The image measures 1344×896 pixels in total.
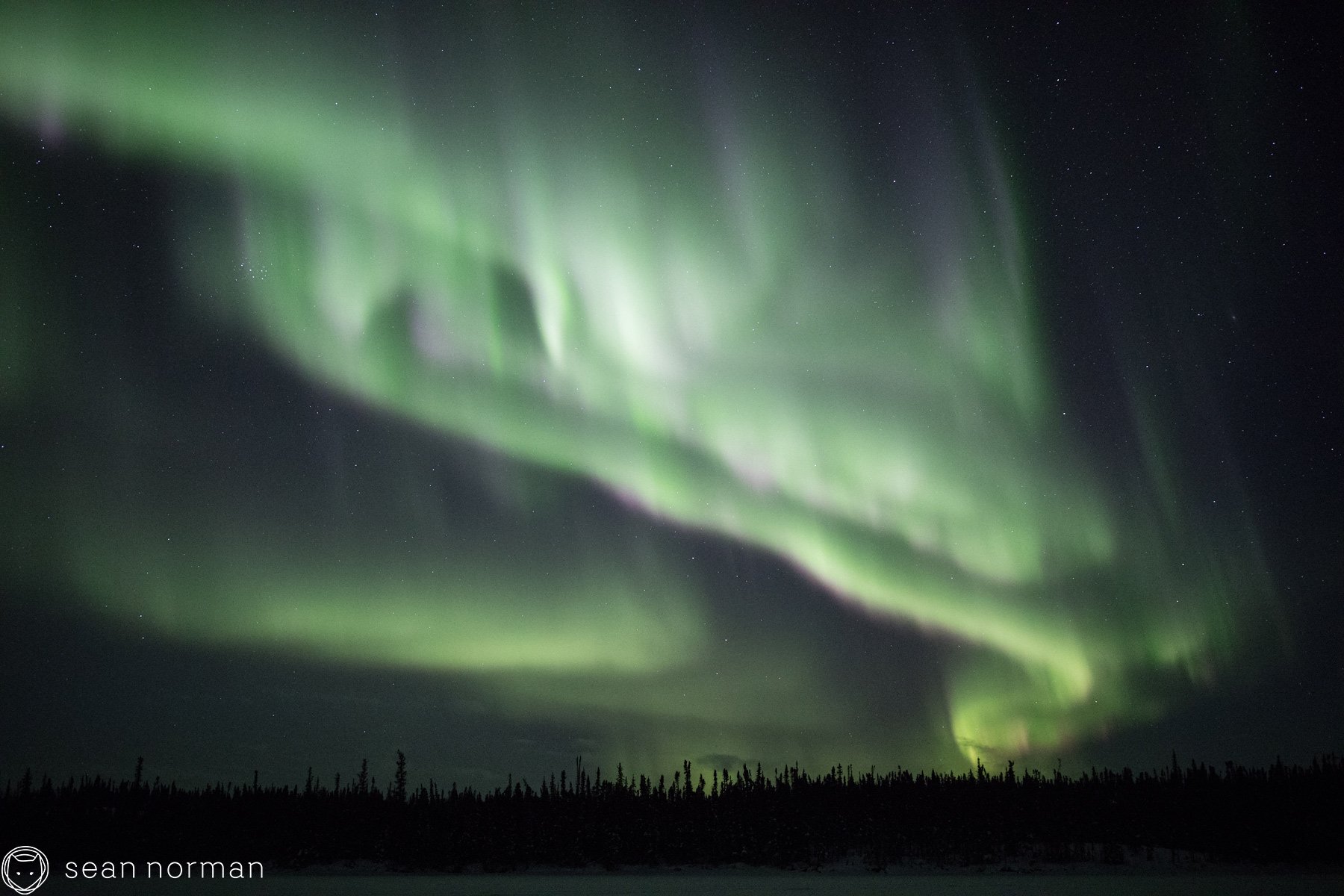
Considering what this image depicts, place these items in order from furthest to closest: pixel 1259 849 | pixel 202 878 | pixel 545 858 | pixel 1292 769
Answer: pixel 1292 769 → pixel 545 858 → pixel 1259 849 → pixel 202 878

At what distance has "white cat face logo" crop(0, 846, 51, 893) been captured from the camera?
107688 millimetres

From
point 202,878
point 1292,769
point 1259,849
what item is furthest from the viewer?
point 1292,769

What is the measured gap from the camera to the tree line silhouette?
144625 mm

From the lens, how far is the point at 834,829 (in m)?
156

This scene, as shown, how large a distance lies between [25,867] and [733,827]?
102227mm

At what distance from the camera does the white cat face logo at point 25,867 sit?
353 feet

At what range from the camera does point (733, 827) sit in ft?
512

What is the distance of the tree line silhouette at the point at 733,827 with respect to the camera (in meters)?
145

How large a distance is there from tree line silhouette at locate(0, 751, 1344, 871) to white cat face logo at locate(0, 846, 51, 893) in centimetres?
579

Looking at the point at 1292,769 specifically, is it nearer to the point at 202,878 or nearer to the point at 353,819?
the point at 353,819

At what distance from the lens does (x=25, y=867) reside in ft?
434

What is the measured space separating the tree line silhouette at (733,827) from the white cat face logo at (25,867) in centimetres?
579

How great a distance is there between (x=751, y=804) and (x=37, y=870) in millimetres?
107214

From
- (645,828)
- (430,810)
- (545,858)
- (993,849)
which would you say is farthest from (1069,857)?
(430,810)
